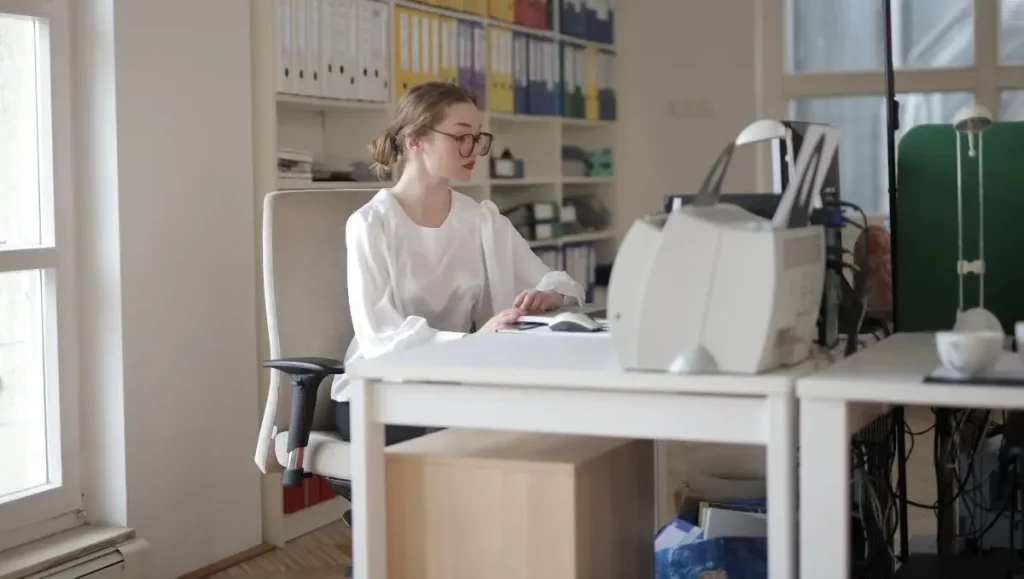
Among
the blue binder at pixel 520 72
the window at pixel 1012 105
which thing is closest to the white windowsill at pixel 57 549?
the blue binder at pixel 520 72

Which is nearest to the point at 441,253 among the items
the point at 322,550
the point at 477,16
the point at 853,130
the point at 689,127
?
the point at 322,550

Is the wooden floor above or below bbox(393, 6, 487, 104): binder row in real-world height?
below

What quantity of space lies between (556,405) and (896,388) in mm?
472

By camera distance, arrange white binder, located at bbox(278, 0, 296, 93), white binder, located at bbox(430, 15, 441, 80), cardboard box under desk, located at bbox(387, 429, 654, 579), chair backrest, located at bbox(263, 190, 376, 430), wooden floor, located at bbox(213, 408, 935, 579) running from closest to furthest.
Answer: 1. cardboard box under desk, located at bbox(387, 429, 654, 579)
2. chair backrest, located at bbox(263, 190, 376, 430)
3. wooden floor, located at bbox(213, 408, 935, 579)
4. white binder, located at bbox(278, 0, 296, 93)
5. white binder, located at bbox(430, 15, 441, 80)

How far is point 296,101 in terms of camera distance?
3688 mm

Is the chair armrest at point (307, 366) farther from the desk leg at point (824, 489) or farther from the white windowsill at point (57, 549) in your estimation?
the desk leg at point (824, 489)

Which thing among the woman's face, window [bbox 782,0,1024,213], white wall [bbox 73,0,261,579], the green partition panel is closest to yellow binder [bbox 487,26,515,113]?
white wall [bbox 73,0,261,579]

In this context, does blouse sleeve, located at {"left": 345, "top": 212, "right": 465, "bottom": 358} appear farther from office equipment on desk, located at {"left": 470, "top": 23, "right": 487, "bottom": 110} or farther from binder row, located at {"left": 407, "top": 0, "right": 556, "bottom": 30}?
office equipment on desk, located at {"left": 470, "top": 23, "right": 487, "bottom": 110}

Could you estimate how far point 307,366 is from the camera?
8.02 feet

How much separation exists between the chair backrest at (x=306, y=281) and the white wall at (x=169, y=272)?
2.27 feet

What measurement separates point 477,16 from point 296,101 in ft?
3.79

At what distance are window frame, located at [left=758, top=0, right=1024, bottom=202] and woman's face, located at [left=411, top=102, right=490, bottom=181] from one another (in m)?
3.13

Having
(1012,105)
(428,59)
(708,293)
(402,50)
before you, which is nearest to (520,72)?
(428,59)

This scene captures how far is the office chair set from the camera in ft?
8.16
